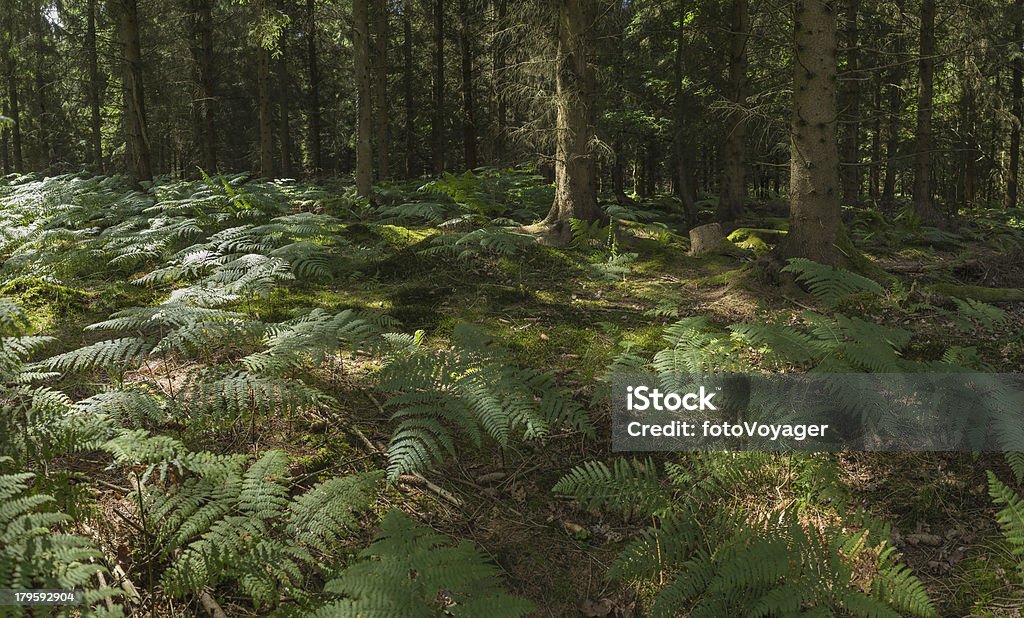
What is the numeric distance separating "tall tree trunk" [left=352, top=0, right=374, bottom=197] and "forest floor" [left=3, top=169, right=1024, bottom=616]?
3203 millimetres

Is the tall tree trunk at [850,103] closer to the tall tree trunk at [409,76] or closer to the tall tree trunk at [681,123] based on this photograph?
the tall tree trunk at [681,123]

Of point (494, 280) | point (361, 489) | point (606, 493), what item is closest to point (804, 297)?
point (494, 280)

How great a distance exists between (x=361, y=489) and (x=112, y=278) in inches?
217

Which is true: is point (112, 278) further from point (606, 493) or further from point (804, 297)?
point (804, 297)

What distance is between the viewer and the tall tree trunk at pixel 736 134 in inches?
456

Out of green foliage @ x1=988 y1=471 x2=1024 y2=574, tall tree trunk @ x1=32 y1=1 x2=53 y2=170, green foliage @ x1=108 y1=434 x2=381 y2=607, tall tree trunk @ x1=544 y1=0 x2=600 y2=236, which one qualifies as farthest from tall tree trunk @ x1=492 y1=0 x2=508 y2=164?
tall tree trunk @ x1=32 y1=1 x2=53 y2=170

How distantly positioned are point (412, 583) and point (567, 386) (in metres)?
2.12

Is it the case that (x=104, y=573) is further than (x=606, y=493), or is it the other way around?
(x=606, y=493)

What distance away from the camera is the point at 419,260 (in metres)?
7.00

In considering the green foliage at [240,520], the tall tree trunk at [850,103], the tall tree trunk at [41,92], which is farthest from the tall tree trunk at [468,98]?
the green foliage at [240,520]

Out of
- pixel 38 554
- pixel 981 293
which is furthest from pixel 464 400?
pixel 981 293

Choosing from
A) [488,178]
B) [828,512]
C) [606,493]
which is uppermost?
[488,178]

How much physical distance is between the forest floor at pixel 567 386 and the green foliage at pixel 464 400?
279 millimetres

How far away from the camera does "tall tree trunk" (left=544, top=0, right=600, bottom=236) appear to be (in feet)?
26.7
